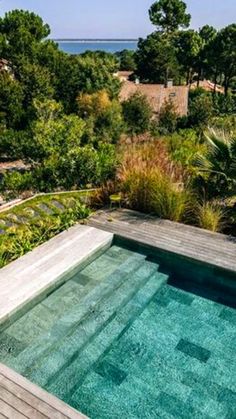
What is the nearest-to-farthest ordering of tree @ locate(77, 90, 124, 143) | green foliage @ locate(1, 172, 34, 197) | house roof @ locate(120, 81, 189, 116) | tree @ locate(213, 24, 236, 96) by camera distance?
green foliage @ locate(1, 172, 34, 197)
tree @ locate(77, 90, 124, 143)
house roof @ locate(120, 81, 189, 116)
tree @ locate(213, 24, 236, 96)

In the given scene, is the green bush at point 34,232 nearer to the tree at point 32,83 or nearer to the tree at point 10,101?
the tree at point 32,83

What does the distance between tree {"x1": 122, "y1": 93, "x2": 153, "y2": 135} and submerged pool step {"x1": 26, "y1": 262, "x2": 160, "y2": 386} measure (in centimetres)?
1476

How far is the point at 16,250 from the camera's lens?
542cm

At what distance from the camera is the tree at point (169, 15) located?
4381 centimetres

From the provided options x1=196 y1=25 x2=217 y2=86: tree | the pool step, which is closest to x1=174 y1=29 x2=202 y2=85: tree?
x1=196 y1=25 x2=217 y2=86: tree

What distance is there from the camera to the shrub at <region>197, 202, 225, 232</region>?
20.8 feet

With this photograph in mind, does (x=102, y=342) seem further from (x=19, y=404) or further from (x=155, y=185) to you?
(x=155, y=185)

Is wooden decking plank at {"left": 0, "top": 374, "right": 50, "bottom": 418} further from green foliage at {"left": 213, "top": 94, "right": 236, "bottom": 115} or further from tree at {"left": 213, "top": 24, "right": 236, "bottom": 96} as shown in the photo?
tree at {"left": 213, "top": 24, "right": 236, "bottom": 96}

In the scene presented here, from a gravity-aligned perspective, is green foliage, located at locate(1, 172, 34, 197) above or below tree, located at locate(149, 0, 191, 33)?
below

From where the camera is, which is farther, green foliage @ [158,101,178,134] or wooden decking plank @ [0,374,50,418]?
green foliage @ [158,101,178,134]

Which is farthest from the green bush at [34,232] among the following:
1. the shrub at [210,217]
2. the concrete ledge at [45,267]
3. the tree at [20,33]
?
the tree at [20,33]

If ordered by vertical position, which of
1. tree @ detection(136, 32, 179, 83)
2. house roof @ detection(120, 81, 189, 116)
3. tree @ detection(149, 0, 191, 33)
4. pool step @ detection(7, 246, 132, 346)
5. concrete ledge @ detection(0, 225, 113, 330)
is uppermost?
tree @ detection(149, 0, 191, 33)

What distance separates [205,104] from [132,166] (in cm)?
1487

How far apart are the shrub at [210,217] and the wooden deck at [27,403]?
400cm
